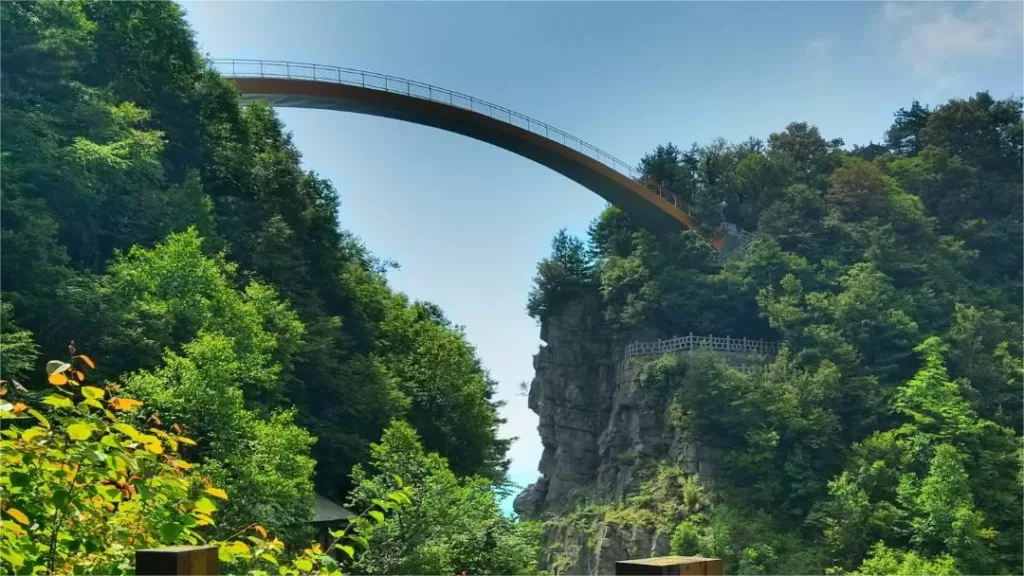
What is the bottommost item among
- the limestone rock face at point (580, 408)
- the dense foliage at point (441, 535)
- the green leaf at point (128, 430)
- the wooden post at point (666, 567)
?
the dense foliage at point (441, 535)

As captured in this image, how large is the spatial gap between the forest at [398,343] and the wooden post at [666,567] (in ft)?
3.29

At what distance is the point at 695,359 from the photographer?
74.9ft

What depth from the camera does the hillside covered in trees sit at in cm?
1012

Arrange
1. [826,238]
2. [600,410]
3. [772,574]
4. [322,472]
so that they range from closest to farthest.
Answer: [322,472] → [772,574] → [826,238] → [600,410]

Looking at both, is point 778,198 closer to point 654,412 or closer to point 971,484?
point 654,412

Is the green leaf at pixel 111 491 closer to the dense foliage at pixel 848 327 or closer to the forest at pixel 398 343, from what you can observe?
the forest at pixel 398 343

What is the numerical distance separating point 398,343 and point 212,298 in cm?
773

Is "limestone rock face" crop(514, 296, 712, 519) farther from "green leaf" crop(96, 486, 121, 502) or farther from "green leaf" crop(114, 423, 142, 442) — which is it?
"green leaf" crop(114, 423, 142, 442)

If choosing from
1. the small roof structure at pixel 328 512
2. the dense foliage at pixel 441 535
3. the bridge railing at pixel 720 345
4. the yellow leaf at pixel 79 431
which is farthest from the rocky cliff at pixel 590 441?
the yellow leaf at pixel 79 431

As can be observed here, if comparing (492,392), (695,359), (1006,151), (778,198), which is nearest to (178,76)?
(492,392)

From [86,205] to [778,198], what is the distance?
19632 mm

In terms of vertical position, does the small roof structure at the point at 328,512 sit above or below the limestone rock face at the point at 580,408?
below

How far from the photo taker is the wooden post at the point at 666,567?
1.35 m

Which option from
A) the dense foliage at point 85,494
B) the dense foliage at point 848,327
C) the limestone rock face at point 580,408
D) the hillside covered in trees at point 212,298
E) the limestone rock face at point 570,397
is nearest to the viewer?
the dense foliage at point 85,494
